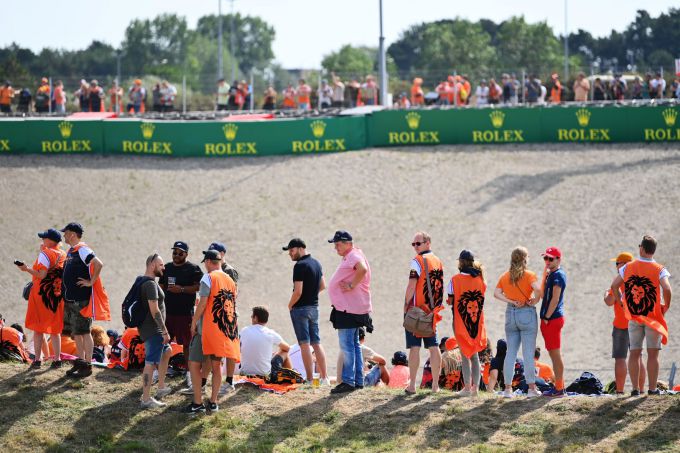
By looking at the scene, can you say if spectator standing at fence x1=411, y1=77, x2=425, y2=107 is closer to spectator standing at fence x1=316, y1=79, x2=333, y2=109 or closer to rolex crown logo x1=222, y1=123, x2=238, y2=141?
spectator standing at fence x1=316, y1=79, x2=333, y2=109

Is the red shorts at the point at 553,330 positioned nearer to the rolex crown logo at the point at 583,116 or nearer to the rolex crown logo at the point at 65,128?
the rolex crown logo at the point at 583,116

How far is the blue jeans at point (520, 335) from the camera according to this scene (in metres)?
13.6

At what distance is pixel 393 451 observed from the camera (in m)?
12.8

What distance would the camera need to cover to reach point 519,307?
13.6 metres

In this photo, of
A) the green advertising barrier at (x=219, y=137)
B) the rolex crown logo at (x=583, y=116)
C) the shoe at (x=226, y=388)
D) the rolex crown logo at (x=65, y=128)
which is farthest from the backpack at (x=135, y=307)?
the rolex crown logo at (x=583, y=116)

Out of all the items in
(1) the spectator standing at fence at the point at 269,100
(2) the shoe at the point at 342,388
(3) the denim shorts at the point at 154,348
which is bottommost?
(2) the shoe at the point at 342,388

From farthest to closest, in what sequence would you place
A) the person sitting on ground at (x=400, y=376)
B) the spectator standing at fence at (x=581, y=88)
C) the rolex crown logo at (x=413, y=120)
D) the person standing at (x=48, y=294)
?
the spectator standing at fence at (x=581, y=88)
the rolex crown logo at (x=413, y=120)
the person sitting on ground at (x=400, y=376)
the person standing at (x=48, y=294)

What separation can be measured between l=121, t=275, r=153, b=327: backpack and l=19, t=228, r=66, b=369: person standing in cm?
151

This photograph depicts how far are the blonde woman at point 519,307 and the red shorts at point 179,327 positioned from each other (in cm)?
356

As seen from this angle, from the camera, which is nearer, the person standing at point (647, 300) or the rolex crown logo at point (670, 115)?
the person standing at point (647, 300)

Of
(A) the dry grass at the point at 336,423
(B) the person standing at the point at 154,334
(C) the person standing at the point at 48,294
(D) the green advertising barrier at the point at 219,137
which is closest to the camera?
(A) the dry grass at the point at 336,423

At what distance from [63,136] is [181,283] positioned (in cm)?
2145

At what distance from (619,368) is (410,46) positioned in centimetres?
9912

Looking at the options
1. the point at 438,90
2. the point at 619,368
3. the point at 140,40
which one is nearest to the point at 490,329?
the point at 619,368
